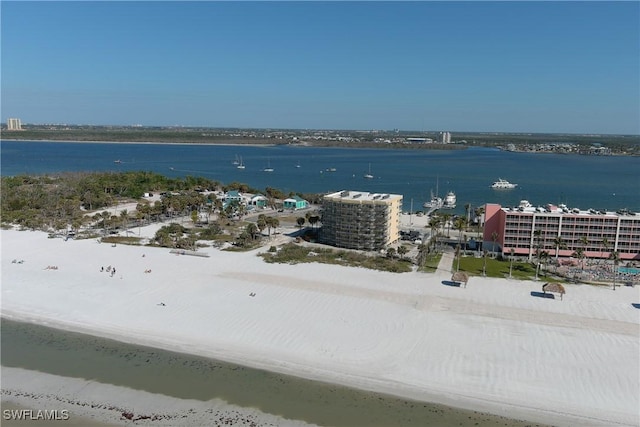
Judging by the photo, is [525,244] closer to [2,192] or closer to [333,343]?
[333,343]

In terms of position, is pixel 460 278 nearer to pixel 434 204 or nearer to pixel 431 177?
pixel 434 204

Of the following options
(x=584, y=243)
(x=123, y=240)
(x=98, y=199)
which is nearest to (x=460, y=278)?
(x=584, y=243)

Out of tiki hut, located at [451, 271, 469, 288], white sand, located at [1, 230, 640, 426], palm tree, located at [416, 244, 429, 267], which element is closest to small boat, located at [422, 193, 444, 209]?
palm tree, located at [416, 244, 429, 267]

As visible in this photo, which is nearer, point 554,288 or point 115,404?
point 115,404

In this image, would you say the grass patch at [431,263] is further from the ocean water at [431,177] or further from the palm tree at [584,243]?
the ocean water at [431,177]

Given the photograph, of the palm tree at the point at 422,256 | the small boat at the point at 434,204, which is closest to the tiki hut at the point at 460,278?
the palm tree at the point at 422,256

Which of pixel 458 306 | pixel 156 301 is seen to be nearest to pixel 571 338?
pixel 458 306
